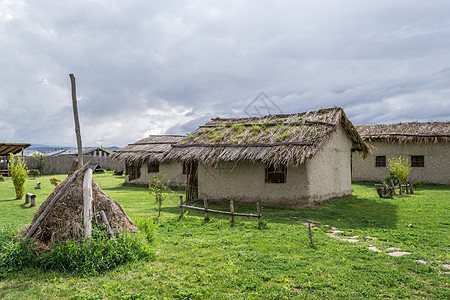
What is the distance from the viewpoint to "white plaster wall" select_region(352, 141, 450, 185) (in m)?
19.5

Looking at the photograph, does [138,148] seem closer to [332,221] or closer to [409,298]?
[332,221]

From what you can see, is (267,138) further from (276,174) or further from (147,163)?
(147,163)

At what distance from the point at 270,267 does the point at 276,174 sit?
694 centimetres

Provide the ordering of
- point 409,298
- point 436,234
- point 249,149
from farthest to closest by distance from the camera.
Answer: point 249,149 → point 436,234 → point 409,298

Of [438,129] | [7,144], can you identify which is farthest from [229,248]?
[7,144]

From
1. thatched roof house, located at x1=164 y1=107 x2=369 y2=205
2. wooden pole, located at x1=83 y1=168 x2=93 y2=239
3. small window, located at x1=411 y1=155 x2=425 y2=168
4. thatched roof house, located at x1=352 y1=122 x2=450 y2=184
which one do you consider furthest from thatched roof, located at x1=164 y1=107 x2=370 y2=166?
small window, located at x1=411 y1=155 x2=425 y2=168

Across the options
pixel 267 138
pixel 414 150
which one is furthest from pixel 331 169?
pixel 414 150

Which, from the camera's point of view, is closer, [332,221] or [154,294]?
[154,294]

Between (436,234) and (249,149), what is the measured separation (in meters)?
6.33

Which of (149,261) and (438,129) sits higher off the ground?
(438,129)

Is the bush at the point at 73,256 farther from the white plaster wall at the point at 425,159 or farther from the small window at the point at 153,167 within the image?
the white plaster wall at the point at 425,159

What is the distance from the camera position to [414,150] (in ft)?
66.2

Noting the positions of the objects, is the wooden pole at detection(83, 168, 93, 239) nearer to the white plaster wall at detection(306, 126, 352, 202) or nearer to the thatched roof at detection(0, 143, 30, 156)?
the white plaster wall at detection(306, 126, 352, 202)

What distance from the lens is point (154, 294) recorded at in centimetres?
443
